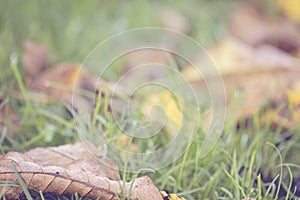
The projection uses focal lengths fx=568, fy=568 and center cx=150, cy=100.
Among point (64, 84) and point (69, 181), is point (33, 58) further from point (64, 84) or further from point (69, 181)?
point (69, 181)

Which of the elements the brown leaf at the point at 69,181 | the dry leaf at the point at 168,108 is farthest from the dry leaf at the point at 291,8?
the brown leaf at the point at 69,181

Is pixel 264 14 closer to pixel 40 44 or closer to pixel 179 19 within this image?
pixel 179 19

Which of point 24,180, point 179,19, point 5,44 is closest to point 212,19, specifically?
point 179,19

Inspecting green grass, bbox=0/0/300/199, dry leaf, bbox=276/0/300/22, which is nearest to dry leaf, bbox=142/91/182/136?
green grass, bbox=0/0/300/199

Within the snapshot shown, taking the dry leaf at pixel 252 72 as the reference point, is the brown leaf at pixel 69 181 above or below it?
above

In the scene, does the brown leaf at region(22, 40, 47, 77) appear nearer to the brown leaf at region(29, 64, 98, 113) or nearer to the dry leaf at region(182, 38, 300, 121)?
the brown leaf at region(29, 64, 98, 113)

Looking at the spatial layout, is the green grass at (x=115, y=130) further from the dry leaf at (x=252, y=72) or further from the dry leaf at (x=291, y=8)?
the dry leaf at (x=291, y=8)

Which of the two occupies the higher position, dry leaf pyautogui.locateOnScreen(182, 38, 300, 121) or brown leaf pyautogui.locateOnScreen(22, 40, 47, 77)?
brown leaf pyautogui.locateOnScreen(22, 40, 47, 77)

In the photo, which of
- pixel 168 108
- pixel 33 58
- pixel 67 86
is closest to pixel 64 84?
pixel 67 86
